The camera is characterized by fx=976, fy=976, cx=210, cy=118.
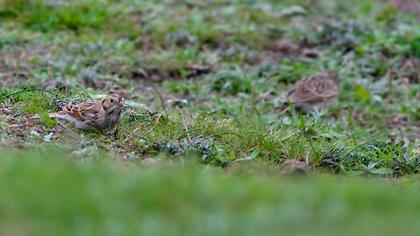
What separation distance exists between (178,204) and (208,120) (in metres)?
3.29

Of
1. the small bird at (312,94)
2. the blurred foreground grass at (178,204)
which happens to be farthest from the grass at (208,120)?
the small bird at (312,94)

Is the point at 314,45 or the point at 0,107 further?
the point at 314,45

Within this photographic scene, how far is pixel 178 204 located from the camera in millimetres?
5242

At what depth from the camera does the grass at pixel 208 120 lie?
5.14m

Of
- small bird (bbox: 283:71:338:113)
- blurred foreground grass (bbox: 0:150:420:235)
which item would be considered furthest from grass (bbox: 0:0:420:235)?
small bird (bbox: 283:71:338:113)

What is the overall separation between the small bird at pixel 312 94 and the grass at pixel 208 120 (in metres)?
0.17

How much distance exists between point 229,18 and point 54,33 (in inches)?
112

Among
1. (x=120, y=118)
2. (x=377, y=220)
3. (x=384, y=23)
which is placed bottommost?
(x=384, y=23)

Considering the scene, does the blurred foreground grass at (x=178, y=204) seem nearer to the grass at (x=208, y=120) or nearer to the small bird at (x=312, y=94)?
the grass at (x=208, y=120)

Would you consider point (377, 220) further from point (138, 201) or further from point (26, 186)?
point (26, 186)

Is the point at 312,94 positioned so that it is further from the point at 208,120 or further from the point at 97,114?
the point at 97,114

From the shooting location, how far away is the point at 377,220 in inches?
205

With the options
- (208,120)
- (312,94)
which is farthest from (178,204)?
(312,94)

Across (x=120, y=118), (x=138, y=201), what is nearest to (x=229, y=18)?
(x=120, y=118)
